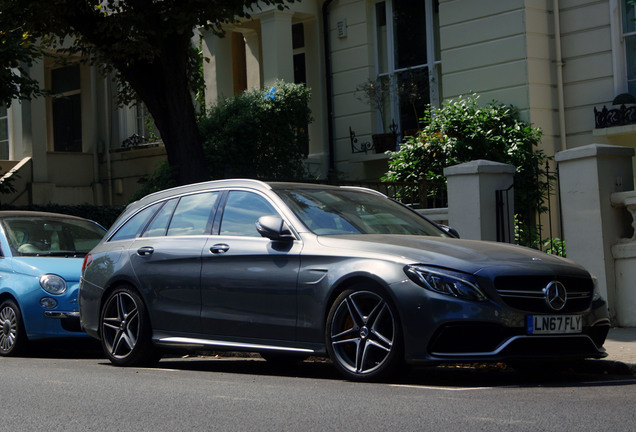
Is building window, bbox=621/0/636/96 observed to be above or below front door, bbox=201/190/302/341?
above

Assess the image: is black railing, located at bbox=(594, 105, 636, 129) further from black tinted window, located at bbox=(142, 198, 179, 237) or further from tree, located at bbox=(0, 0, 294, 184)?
black tinted window, located at bbox=(142, 198, 179, 237)

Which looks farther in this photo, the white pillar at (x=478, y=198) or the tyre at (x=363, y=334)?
the white pillar at (x=478, y=198)

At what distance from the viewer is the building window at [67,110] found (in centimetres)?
2958

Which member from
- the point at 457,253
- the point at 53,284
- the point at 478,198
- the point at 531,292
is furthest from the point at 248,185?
the point at 478,198

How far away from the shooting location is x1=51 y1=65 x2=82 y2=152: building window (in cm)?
2958

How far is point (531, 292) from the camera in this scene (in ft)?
24.3

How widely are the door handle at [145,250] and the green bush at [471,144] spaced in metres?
7.65

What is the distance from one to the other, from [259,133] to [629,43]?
276 inches

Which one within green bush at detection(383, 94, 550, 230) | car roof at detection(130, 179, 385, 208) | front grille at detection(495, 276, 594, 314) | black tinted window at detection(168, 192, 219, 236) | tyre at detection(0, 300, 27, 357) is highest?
green bush at detection(383, 94, 550, 230)

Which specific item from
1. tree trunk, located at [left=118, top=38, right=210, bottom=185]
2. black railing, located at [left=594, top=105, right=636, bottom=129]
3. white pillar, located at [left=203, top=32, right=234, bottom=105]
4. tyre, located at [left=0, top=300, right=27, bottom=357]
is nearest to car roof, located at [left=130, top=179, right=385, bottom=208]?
tyre, located at [left=0, top=300, right=27, bottom=357]

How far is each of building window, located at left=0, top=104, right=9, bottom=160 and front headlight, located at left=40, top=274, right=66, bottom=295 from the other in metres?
15.5

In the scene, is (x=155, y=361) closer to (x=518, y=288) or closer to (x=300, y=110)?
(x=518, y=288)

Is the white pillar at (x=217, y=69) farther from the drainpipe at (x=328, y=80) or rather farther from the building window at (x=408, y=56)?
the building window at (x=408, y=56)

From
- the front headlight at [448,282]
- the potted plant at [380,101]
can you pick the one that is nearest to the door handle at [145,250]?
the front headlight at [448,282]
